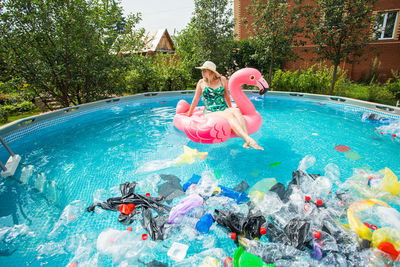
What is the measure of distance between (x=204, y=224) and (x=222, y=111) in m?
2.38

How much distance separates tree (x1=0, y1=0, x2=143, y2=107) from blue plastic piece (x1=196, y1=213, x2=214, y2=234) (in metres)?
7.55

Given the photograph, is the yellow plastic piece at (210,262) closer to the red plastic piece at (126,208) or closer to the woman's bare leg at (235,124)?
the red plastic piece at (126,208)

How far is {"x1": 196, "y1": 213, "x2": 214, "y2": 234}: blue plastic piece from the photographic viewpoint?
2.31 meters

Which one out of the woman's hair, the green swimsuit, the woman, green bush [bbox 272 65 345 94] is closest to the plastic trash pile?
the woman

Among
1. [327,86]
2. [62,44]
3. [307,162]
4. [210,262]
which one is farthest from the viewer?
[327,86]

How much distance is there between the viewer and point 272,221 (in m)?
2.43

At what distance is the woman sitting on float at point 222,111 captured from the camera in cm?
379

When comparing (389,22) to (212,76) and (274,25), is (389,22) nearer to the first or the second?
(274,25)

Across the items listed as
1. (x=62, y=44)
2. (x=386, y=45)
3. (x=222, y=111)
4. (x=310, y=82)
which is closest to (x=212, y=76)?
(x=222, y=111)

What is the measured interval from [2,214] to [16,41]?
21.3ft

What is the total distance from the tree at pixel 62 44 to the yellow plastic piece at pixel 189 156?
574cm

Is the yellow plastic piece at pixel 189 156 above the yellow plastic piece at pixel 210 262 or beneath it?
above

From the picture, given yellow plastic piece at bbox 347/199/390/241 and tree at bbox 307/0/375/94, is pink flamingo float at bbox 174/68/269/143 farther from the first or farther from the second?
tree at bbox 307/0/375/94

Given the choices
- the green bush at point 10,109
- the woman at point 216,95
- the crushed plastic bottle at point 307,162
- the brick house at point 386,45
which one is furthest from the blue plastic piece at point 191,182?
the brick house at point 386,45
